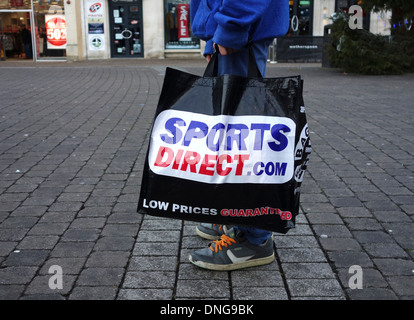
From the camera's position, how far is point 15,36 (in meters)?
22.4

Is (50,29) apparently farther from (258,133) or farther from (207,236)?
(258,133)

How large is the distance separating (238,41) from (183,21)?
67.3ft

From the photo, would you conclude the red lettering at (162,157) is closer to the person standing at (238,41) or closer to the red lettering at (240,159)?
the red lettering at (240,159)

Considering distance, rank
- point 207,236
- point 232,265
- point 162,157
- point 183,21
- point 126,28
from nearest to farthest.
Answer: point 162,157, point 232,265, point 207,236, point 126,28, point 183,21

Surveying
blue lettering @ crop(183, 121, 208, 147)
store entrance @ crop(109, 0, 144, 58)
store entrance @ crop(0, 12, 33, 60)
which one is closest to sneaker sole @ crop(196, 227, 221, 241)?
blue lettering @ crop(183, 121, 208, 147)

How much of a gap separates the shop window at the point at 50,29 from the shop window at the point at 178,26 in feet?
14.6

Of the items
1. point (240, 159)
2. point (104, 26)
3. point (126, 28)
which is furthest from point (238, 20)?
point (126, 28)

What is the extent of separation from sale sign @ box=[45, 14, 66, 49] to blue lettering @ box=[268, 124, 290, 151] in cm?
2117

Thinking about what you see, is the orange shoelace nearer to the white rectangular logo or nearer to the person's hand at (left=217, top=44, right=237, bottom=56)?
the white rectangular logo

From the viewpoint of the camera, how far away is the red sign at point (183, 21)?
22.1 m

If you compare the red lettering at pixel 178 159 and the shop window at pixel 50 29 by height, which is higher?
the shop window at pixel 50 29

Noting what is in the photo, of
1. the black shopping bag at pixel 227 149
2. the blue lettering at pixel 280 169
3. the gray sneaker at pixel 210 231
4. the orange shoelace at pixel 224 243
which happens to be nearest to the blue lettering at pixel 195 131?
the black shopping bag at pixel 227 149
